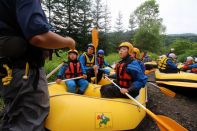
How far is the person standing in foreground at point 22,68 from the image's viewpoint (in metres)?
1.95

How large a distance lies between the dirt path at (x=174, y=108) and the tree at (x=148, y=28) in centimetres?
3332

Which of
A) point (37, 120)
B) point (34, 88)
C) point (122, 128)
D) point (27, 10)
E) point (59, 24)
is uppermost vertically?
point (59, 24)

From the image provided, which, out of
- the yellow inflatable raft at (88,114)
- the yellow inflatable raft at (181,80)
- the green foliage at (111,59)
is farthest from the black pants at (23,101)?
the green foliage at (111,59)

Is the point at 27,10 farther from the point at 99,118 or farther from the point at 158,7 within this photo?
the point at 158,7

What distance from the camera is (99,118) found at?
3750 mm

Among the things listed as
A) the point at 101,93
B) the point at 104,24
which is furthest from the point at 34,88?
the point at 104,24

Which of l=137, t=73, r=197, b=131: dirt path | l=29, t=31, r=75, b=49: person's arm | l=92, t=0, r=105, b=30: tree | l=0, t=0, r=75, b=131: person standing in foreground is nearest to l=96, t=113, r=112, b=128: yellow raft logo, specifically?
l=137, t=73, r=197, b=131: dirt path

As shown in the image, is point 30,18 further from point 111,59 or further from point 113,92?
point 111,59

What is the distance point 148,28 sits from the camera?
42.9m

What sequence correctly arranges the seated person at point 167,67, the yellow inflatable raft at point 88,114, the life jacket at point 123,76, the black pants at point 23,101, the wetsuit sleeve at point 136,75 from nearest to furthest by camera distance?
the black pants at point 23,101 → the yellow inflatable raft at point 88,114 → the wetsuit sleeve at point 136,75 → the life jacket at point 123,76 → the seated person at point 167,67

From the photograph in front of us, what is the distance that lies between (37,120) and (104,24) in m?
38.7

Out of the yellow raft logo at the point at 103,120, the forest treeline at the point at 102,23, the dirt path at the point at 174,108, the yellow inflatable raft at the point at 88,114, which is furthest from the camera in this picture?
the forest treeline at the point at 102,23

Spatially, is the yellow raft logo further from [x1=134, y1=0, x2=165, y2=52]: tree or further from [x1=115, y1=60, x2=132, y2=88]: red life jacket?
[x1=134, y1=0, x2=165, y2=52]: tree

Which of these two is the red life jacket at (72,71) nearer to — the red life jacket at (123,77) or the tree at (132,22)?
the red life jacket at (123,77)
